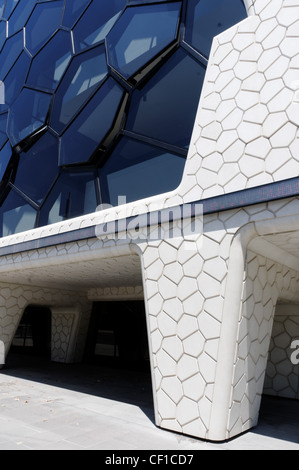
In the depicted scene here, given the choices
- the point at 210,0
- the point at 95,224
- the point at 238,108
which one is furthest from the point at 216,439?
the point at 210,0

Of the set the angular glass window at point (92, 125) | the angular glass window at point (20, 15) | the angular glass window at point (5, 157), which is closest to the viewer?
the angular glass window at point (92, 125)

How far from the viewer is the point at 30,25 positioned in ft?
35.5

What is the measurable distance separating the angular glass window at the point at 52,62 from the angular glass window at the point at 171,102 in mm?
3180

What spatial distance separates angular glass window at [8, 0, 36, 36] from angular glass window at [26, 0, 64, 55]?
509 millimetres

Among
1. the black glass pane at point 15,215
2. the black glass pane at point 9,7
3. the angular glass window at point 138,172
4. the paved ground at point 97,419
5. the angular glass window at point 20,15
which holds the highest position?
the black glass pane at point 9,7

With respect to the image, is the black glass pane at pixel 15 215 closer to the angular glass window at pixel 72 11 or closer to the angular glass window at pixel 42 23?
the angular glass window at pixel 42 23

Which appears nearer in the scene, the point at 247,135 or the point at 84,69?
the point at 247,135

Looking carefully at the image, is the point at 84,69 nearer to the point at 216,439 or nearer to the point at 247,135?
the point at 247,135

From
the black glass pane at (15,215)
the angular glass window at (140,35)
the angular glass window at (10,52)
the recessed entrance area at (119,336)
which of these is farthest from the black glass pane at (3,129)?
the recessed entrance area at (119,336)

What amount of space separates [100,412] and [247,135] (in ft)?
15.4

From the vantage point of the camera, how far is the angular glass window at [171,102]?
6.04 metres

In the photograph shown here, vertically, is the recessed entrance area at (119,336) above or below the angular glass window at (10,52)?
below

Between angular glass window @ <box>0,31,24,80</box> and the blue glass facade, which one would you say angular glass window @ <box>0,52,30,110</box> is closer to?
the blue glass facade

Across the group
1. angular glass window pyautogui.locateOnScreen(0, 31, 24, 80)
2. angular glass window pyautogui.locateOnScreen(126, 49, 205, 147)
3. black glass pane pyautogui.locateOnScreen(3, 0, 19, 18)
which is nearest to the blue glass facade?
angular glass window pyautogui.locateOnScreen(126, 49, 205, 147)
